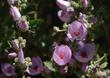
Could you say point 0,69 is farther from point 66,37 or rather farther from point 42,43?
point 66,37

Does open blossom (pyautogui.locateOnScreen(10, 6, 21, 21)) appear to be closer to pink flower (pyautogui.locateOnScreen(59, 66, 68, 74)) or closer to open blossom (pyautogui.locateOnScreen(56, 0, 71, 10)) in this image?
open blossom (pyautogui.locateOnScreen(56, 0, 71, 10))

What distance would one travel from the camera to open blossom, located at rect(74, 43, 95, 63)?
7.11ft

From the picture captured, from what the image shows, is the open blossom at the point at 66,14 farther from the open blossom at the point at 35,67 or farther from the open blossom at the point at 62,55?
the open blossom at the point at 35,67

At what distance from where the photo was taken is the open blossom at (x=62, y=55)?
215 centimetres

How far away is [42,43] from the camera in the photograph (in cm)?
251

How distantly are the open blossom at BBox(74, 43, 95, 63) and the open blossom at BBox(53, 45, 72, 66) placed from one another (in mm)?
46

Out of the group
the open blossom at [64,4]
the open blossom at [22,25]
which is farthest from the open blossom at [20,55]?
the open blossom at [64,4]

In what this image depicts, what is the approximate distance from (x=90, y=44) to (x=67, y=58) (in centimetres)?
15

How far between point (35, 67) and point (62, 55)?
19cm

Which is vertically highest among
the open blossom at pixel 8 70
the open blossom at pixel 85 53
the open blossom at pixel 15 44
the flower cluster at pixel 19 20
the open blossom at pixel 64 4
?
the open blossom at pixel 64 4

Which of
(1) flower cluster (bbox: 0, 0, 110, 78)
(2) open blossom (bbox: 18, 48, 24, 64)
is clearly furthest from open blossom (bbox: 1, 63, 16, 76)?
(2) open blossom (bbox: 18, 48, 24, 64)

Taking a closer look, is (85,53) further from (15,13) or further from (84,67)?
(15,13)

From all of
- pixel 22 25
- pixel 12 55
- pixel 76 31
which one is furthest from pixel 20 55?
pixel 76 31

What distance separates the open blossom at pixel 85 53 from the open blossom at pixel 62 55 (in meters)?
0.05
